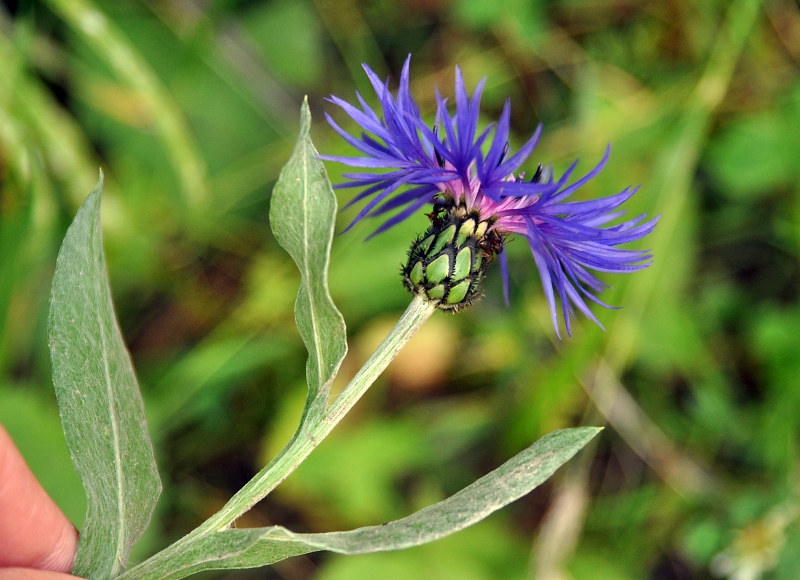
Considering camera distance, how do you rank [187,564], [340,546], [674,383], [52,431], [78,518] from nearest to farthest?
[340,546] < [187,564] < [78,518] < [52,431] < [674,383]

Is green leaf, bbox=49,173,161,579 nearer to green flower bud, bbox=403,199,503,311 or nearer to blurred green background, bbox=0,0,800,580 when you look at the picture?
green flower bud, bbox=403,199,503,311

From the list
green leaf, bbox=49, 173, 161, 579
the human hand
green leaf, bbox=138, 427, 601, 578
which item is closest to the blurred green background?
the human hand

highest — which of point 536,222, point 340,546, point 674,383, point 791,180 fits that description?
point 791,180

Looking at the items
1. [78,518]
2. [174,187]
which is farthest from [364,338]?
[78,518]

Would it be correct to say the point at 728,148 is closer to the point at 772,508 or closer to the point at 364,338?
the point at 772,508

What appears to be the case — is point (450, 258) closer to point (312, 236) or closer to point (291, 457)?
point (312, 236)

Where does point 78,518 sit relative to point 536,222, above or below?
below
